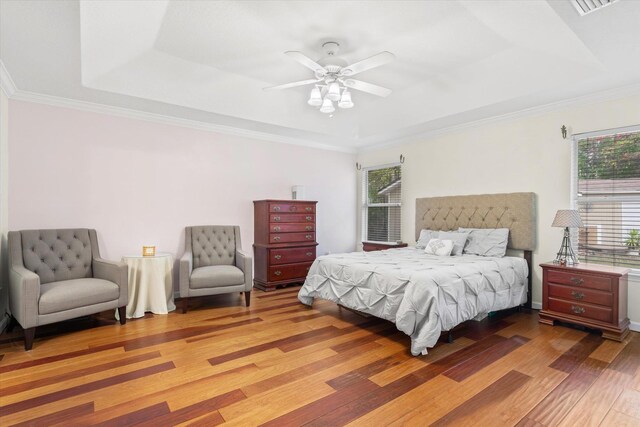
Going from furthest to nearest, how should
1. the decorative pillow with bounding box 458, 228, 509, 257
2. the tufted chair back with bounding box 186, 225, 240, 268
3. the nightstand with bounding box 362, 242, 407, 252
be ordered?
the nightstand with bounding box 362, 242, 407, 252 → the tufted chair back with bounding box 186, 225, 240, 268 → the decorative pillow with bounding box 458, 228, 509, 257

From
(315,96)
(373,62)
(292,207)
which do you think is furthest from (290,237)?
(373,62)

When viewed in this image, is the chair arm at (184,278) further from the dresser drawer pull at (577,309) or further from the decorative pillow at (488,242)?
the dresser drawer pull at (577,309)

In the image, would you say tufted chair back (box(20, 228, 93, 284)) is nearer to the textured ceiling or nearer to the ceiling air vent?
the textured ceiling

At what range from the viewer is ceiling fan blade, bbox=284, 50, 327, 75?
2564 mm

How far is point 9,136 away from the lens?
3.60 metres

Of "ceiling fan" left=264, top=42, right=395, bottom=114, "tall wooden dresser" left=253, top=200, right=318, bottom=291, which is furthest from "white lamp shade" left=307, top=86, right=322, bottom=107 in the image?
"tall wooden dresser" left=253, top=200, right=318, bottom=291

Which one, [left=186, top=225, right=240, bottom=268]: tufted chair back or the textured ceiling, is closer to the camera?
the textured ceiling

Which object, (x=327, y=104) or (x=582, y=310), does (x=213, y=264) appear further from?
(x=582, y=310)

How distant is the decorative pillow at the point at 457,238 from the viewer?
4.25 meters

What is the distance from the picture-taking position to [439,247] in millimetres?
4262

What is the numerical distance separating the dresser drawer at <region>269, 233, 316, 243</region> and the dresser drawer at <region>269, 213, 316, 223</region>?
0.72ft

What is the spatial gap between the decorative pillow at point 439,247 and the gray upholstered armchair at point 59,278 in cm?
353

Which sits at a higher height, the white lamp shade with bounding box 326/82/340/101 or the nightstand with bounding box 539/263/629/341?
the white lamp shade with bounding box 326/82/340/101

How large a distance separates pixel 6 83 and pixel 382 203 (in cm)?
527
